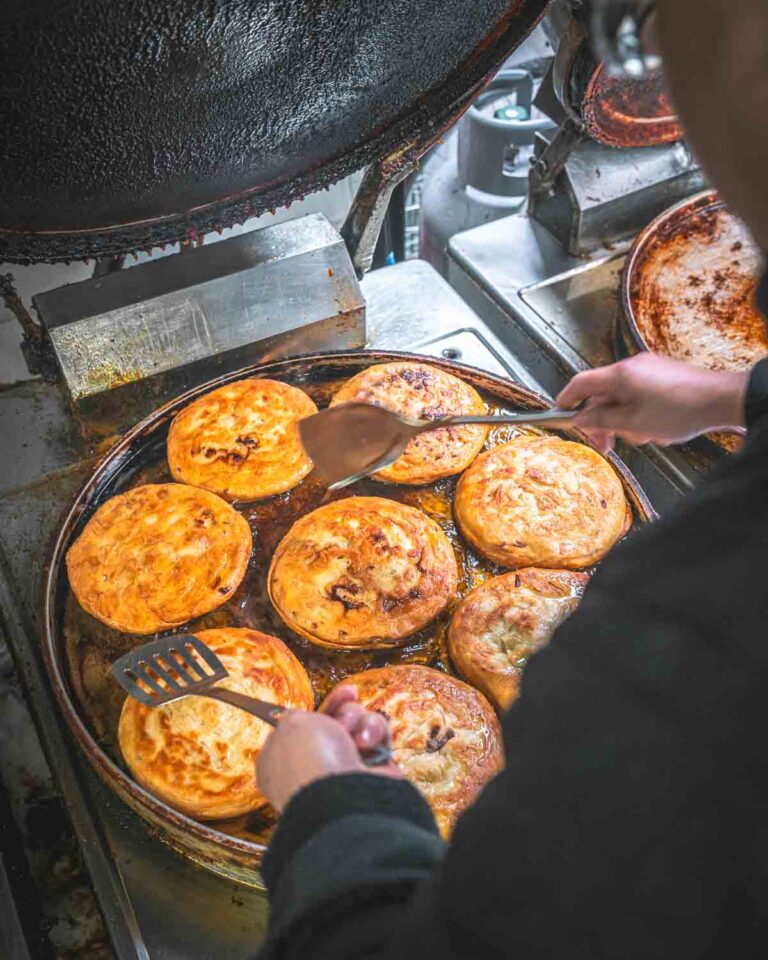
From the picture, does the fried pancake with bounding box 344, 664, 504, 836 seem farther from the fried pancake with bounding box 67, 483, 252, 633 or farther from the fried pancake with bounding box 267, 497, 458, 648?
the fried pancake with bounding box 67, 483, 252, 633

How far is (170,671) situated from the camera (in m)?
1.95

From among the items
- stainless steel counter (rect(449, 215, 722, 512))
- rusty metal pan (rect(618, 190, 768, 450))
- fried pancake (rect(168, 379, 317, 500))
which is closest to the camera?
fried pancake (rect(168, 379, 317, 500))

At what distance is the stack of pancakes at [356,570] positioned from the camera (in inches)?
79.0

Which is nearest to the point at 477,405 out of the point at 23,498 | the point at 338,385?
the point at 338,385

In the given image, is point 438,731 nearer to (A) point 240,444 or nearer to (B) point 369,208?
(A) point 240,444

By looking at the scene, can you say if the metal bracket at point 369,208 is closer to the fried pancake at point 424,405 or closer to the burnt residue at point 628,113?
the fried pancake at point 424,405

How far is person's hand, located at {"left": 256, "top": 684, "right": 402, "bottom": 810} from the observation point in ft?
4.21

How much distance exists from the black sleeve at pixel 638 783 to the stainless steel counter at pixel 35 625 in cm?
116

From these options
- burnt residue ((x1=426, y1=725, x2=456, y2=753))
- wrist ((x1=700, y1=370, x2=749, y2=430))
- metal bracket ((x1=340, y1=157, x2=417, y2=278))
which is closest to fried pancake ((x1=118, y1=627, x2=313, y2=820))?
burnt residue ((x1=426, y1=725, x2=456, y2=753))

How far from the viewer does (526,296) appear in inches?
148

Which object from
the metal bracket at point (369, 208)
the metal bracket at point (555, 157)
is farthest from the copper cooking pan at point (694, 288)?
the metal bracket at point (369, 208)

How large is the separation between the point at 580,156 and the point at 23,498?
3.19 metres

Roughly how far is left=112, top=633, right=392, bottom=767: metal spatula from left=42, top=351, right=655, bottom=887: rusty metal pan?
6.5 inches

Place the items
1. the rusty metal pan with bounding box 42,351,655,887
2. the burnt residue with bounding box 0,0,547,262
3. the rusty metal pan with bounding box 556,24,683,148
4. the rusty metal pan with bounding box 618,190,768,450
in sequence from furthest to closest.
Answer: the rusty metal pan with bounding box 618,190,768,450 → the rusty metal pan with bounding box 556,24,683,148 → the rusty metal pan with bounding box 42,351,655,887 → the burnt residue with bounding box 0,0,547,262
